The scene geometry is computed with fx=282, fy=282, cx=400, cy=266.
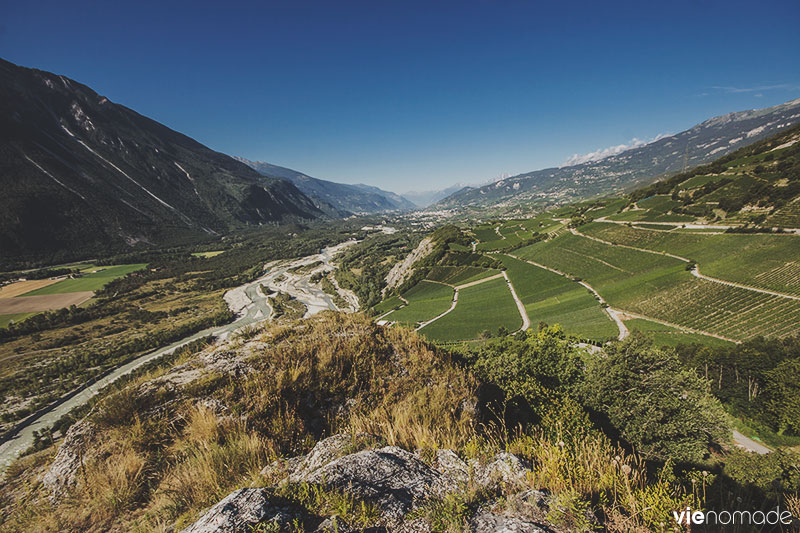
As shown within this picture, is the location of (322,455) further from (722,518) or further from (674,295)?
(674,295)

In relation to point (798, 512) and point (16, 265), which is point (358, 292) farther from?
point (16, 265)

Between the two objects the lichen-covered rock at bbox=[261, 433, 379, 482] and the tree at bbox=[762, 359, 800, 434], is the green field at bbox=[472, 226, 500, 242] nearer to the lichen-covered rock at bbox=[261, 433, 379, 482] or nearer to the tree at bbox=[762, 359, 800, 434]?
the tree at bbox=[762, 359, 800, 434]

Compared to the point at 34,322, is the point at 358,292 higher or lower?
lower

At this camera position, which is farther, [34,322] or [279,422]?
[34,322]

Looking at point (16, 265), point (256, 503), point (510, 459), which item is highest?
point (16, 265)

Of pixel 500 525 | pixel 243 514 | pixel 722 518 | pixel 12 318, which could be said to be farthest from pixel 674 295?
pixel 12 318

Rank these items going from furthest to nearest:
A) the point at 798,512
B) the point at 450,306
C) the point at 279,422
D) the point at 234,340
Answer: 1. the point at 450,306
2. the point at 234,340
3. the point at 279,422
4. the point at 798,512

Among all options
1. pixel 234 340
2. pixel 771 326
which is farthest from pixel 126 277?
pixel 771 326

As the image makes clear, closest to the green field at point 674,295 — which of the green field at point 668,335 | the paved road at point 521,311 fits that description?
the green field at point 668,335
